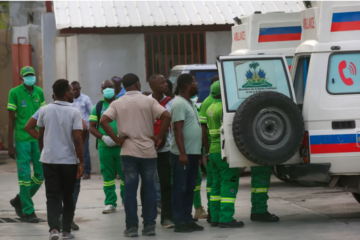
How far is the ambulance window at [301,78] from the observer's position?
8.25 meters

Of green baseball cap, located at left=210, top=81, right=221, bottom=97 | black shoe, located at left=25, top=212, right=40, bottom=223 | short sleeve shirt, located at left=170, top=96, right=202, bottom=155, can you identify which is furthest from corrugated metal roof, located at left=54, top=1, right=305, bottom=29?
short sleeve shirt, located at left=170, top=96, right=202, bottom=155

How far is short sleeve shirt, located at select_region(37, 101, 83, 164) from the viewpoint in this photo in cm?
734

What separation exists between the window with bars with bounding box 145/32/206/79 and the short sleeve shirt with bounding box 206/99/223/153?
7.22 m

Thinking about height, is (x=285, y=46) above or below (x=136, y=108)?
above

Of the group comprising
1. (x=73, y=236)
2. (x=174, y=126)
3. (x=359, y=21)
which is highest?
(x=359, y=21)

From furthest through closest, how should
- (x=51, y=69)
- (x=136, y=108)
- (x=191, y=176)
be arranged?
(x=51, y=69)
(x=191, y=176)
(x=136, y=108)

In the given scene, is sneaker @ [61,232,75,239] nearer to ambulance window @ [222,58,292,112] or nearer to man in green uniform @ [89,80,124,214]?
man in green uniform @ [89,80,124,214]

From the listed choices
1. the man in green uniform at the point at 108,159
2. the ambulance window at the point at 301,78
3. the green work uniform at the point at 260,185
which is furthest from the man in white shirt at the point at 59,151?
the ambulance window at the point at 301,78

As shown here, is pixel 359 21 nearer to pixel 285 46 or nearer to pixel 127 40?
pixel 285 46

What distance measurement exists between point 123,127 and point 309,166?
2160 mm

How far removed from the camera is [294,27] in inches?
421

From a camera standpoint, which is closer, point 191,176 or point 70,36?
point 191,176

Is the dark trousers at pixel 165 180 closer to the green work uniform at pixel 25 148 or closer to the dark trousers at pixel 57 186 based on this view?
the dark trousers at pixel 57 186

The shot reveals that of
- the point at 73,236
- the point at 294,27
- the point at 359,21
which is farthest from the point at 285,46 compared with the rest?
the point at 73,236
